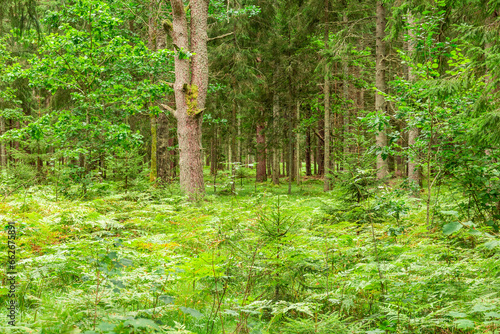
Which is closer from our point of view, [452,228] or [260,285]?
[452,228]

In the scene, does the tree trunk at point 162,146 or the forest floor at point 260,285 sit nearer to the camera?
the forest floor at point 260,285

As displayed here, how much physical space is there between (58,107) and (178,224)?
499 inches

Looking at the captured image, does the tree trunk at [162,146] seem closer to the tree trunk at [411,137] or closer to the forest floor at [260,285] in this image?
the forest floor at [260,285]

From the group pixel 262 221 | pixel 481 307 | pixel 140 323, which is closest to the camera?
pixel 140 323

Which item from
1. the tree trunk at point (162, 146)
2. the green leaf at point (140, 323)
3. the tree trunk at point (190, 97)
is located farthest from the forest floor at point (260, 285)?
the tree trunk at point (162, 146)

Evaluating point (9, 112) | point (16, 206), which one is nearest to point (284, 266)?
point (16, 206)

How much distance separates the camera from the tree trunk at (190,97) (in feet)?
32.0

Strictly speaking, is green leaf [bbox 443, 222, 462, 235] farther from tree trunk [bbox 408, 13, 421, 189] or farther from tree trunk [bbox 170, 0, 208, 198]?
tree trunk [bbox 170, 0, 208, 198]

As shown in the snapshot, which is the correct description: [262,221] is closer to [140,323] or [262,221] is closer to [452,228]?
[140,323]

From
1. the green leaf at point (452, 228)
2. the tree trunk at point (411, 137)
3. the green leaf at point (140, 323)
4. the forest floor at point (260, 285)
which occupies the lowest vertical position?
the forest floor at point (260, 285)

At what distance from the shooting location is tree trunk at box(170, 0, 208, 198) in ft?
32.0

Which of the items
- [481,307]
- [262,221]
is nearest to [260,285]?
[262,221]

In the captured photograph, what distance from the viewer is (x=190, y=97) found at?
9.82m

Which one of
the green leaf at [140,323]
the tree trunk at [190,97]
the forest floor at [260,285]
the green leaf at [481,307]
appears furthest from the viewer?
the tree trunk at [190,97]
